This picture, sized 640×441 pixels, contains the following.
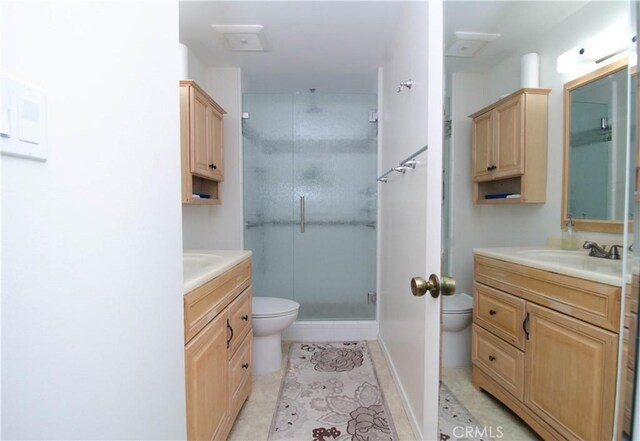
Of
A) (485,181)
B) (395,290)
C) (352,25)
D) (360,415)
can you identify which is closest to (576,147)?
(485,181)

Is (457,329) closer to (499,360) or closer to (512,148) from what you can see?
(499,360)

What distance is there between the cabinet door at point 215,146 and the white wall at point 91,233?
50.2 inches

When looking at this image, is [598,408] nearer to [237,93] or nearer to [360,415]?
[360,415]

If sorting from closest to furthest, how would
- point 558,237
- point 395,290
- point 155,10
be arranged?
point 155,10 < point 558,237 < point 395,290

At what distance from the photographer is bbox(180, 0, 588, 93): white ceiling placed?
115 cm

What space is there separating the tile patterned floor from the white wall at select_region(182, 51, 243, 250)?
3.86 ft

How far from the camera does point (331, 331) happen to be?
2.62m

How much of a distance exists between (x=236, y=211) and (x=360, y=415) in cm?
180

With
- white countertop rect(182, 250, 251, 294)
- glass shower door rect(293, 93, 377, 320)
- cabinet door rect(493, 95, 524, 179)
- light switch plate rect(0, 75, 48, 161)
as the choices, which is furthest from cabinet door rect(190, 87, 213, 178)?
cabinet door rect(493, 95, 524, 179)

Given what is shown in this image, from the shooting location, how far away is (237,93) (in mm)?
2482

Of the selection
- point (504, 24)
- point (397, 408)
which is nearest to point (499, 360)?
point (397, 408)

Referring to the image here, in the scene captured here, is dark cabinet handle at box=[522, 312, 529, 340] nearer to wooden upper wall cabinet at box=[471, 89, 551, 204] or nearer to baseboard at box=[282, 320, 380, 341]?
wooden upper wall cabinet at box=[471, 89, 551, 204]

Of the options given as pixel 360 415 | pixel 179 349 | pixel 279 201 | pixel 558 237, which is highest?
pixel 279 201

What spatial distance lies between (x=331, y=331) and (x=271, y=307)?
0.80 metres
